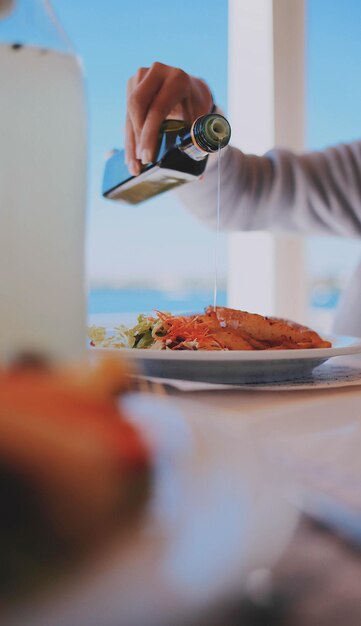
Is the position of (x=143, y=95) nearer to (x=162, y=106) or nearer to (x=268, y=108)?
(x=162, y=106)

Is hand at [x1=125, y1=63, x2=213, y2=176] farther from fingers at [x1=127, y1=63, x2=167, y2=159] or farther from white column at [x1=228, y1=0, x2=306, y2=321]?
white column at [x1=228, y1=0, x2=306, y2=321]

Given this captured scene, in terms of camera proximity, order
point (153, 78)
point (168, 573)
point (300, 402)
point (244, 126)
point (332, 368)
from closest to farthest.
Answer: point (168, 573) → point (300, 402) → point (332, 368) → point (153, 78) → point (244, 126)

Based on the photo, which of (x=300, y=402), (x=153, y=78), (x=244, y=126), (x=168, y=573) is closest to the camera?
(x=168, y=573)

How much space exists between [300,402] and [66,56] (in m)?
0.22

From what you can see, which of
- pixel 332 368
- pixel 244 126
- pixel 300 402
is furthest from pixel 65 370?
pixel 244 126

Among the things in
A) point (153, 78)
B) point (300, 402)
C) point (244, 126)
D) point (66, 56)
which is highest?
point (244, 126)

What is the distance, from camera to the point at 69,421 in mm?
85

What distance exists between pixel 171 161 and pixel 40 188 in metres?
0.59

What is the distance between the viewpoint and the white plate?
1.14ft

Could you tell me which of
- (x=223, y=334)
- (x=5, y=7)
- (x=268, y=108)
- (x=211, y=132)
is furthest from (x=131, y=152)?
(x=268, y=108)

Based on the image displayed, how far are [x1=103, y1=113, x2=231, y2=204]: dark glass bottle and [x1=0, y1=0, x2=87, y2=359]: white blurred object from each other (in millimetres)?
393

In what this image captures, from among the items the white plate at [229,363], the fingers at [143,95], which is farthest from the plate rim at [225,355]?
the fingers at [143,95]

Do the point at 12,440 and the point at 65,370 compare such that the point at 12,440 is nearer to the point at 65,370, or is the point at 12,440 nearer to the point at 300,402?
the point at 65,370

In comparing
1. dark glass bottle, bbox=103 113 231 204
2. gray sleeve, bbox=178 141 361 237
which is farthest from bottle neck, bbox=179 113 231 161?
gray sleeve, bbox=178 141 361 237
